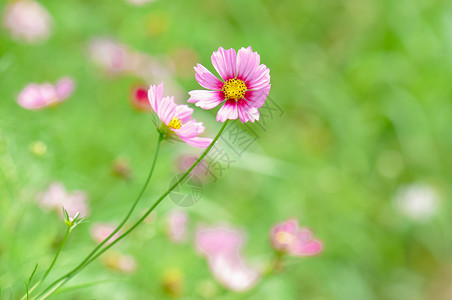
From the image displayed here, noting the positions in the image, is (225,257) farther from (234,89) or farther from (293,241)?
(234,89)


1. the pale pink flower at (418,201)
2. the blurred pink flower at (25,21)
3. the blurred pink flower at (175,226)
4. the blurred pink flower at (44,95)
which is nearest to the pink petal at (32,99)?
the blurred pink flower at (44,95)

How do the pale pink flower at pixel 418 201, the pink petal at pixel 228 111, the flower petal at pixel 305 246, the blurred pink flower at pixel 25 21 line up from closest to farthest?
1. the pink petal at pixel 228 111
2. the flower petal at pixel 305 246
3. the blurred pink flower at pixel 25 21
4. the pale pink flower at pixel 418 201

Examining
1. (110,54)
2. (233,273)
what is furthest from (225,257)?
(110,54)

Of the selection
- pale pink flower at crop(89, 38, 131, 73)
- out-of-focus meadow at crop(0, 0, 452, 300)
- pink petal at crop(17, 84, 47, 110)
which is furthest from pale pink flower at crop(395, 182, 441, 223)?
pink petal at crop(17, 84, 47, 110)

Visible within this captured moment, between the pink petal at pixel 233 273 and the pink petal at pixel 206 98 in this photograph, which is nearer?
the pink petal at pixel 206 98

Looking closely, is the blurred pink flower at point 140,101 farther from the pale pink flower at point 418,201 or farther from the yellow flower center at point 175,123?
the pale pink flower at point 418,201

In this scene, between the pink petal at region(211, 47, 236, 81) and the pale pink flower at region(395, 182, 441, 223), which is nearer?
the pink petal at region(211, 47, 236, 81)

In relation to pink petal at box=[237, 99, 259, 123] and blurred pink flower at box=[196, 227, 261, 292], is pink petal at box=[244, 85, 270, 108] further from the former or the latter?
blurred pink flower at box=[196, 227, 261, 292]
